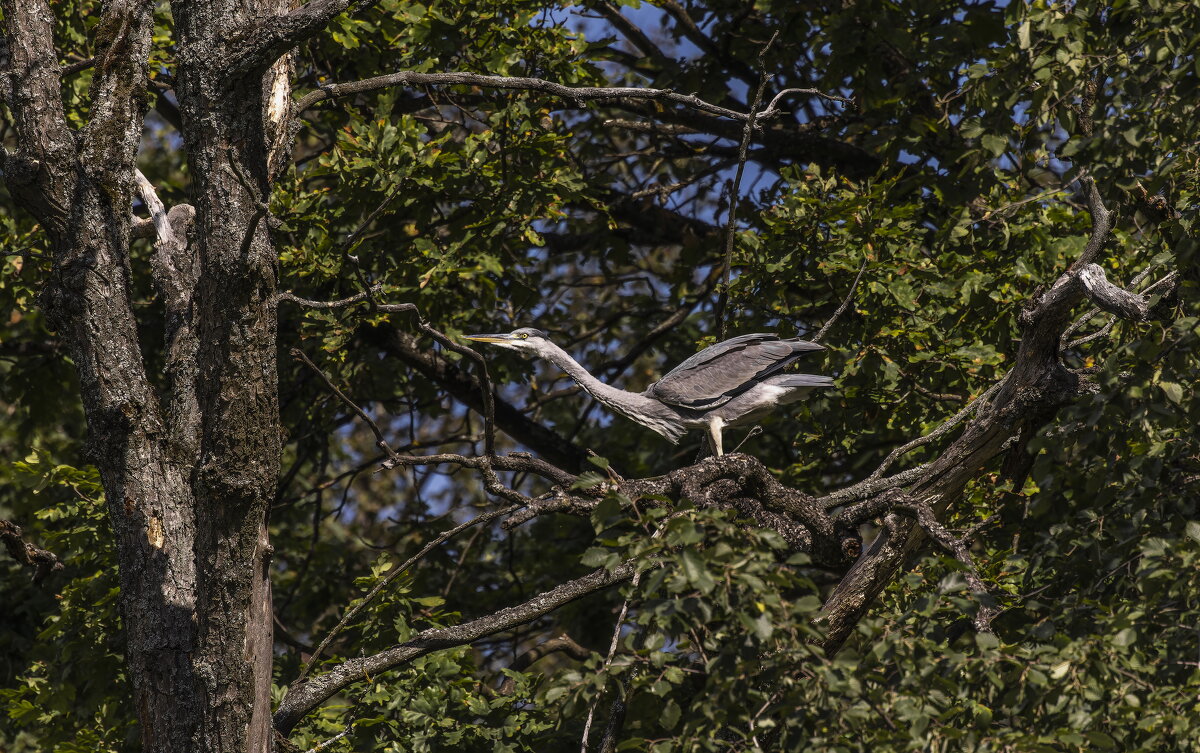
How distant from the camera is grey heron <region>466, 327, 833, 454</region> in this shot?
5.49 m

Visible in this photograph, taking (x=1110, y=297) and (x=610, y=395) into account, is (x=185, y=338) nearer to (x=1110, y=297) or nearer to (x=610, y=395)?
(x=610, y=395)

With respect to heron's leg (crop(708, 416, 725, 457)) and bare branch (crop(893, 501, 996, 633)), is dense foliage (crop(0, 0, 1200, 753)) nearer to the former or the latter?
bare branch (crop(893, 501, 996, 633))

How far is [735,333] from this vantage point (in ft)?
23.4

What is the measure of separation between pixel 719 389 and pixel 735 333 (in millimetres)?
1710

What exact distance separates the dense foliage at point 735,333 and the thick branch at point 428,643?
300 mm

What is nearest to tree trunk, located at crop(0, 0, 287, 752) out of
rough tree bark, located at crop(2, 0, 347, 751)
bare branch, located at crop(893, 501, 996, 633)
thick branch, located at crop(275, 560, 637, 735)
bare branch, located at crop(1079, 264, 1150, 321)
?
rough tree bark, located at crop(2, 0, 347, 751)

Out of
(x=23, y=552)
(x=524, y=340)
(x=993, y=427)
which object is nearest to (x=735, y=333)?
(x=524, y=340)

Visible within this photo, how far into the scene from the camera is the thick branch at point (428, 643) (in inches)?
180

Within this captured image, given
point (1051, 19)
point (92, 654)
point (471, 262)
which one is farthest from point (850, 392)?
point (92, 654)

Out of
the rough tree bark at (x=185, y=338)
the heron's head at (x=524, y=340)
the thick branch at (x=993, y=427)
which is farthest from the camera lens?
the heron's head at (x=524, y=340)

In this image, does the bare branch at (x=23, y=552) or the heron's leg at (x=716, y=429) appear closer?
the bare branch at (x=23, y=552)

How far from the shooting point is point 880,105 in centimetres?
707

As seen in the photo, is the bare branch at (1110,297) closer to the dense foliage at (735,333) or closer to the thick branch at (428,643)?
the dense foliage at (735,333)

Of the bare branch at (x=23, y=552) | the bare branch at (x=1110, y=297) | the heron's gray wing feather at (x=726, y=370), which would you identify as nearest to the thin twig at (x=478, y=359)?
the heron's gray wing feather at (x=726, y=370)
